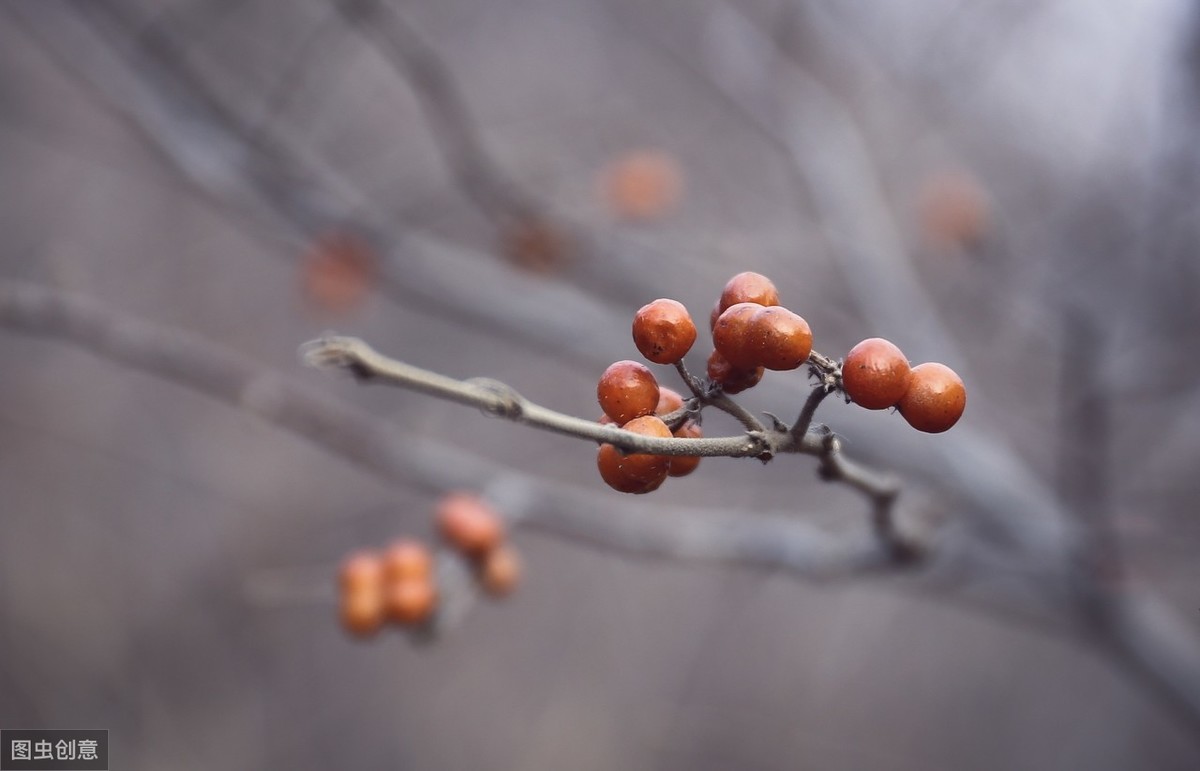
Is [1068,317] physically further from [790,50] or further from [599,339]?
[790,50]

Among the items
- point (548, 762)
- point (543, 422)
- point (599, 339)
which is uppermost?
point (599, 339)

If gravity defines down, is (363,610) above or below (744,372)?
below

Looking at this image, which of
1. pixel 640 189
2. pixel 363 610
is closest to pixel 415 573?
pixel 363 610

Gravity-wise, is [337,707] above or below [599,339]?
below

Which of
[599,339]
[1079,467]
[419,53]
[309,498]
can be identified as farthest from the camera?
[309,498]

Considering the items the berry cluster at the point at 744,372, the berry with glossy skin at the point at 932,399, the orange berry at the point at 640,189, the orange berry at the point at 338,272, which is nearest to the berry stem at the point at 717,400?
the berry cluster at the point at 744,372

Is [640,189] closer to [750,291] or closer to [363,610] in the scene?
[363,610]

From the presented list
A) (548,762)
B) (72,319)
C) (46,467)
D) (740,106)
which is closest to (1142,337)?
(740,106)

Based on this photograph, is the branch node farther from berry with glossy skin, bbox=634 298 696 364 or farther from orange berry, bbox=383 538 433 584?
orange berry, bbox=383 538 433 584
